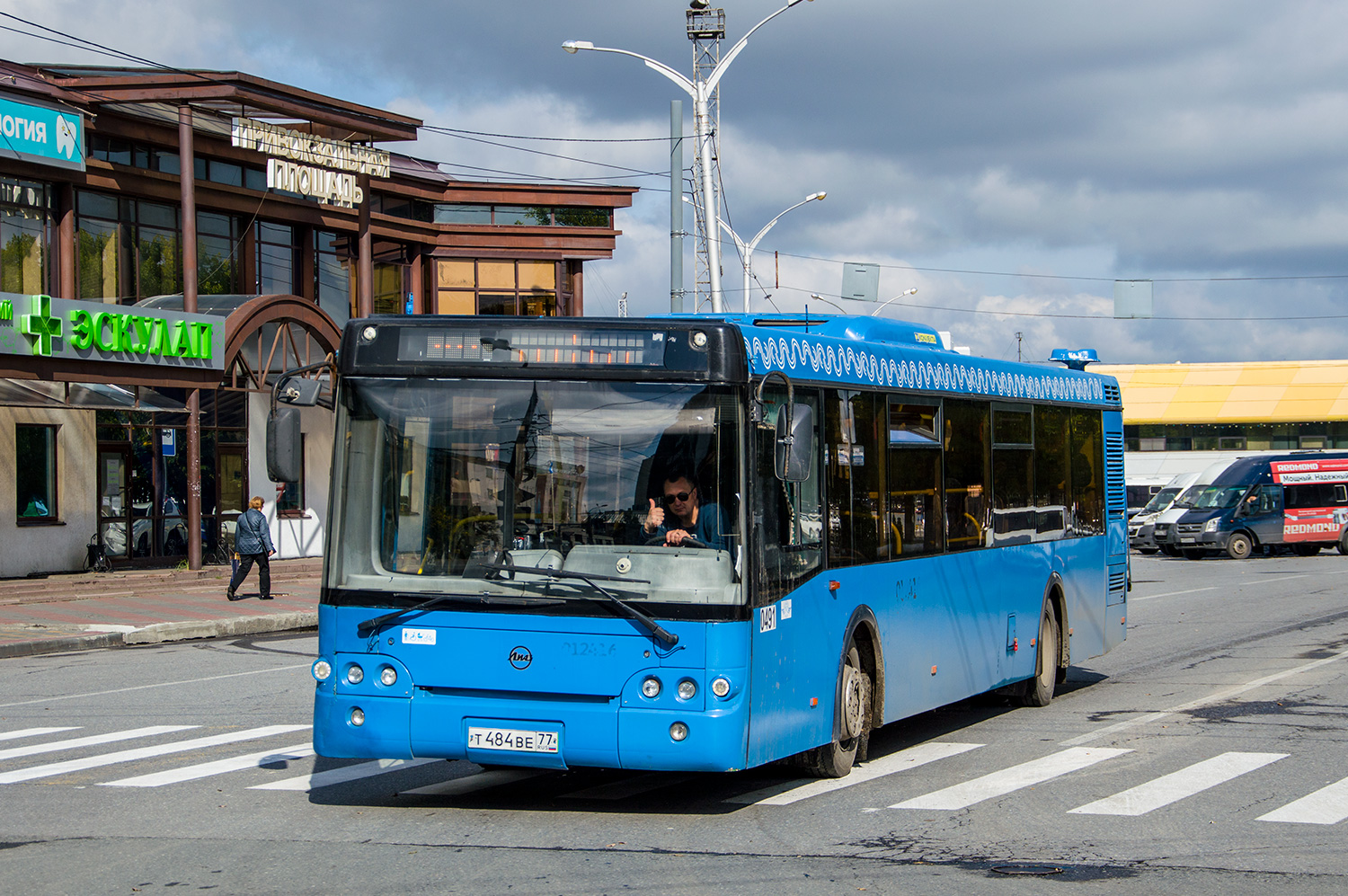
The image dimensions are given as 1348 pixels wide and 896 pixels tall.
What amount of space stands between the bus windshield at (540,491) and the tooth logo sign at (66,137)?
72.5 ft

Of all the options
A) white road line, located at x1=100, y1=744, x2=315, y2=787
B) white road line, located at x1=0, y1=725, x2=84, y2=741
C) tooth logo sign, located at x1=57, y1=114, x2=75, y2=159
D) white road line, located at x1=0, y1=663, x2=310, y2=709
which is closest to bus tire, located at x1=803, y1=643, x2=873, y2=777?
white road line, located at x1=100, y1=744, x2=315, y2=787

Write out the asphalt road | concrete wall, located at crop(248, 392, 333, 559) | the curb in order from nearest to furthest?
the asphalt road < the curb < concrete wall, located at crop(248, 392, 333, 559)

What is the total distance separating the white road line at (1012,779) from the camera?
8227mm

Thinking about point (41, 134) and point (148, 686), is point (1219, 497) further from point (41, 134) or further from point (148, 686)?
point (148, 686)

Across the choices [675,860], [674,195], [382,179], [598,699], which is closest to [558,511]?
[598,699]

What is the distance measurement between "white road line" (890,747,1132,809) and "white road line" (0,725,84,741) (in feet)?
21.8

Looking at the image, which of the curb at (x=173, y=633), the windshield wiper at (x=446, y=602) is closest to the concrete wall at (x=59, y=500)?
the curb at (x=173, y=633)

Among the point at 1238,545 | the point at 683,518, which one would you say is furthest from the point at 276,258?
the point at 683,518

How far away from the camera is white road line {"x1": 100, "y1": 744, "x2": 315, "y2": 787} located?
893cm

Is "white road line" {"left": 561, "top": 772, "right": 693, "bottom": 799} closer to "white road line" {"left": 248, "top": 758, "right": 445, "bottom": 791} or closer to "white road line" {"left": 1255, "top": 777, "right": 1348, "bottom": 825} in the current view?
"white road line" {"left": 248, "top": 758, "right": 445, "bottom": 791}

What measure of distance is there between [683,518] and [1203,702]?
271 inches

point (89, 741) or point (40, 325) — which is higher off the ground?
point (40, 325)

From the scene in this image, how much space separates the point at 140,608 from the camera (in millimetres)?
22812

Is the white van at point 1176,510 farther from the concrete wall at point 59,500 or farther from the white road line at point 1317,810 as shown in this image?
the white road line at point 1317,810
